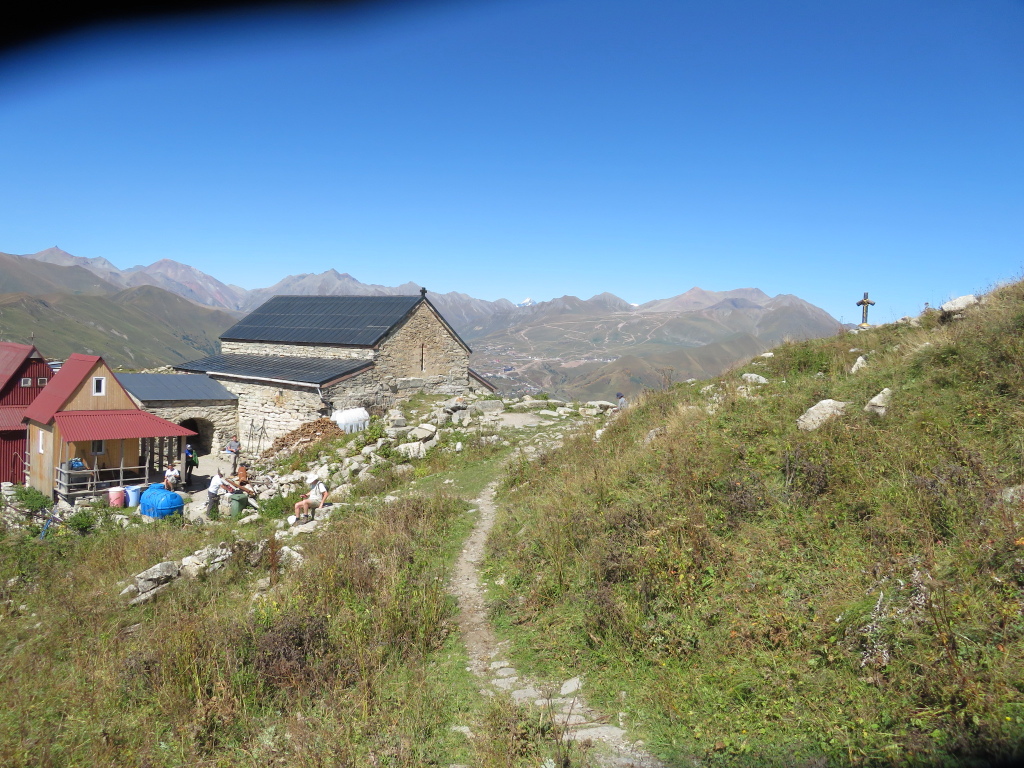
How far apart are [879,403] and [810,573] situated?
12.8ft

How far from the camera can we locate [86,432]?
17.1 m

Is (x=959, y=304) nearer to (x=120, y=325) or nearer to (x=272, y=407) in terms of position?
(x=272, y=407)

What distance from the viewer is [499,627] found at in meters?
6.27

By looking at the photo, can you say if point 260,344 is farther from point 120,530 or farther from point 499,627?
point 499,627

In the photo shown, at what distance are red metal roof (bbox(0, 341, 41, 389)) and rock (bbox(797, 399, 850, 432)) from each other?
2886cm

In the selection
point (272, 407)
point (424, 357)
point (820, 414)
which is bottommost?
point (272, 407)

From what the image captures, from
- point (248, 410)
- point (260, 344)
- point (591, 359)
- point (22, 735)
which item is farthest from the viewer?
point (591, 359)

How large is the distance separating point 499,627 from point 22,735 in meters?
4.25

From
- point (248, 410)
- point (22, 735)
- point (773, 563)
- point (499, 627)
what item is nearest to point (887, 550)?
point (773, 563)

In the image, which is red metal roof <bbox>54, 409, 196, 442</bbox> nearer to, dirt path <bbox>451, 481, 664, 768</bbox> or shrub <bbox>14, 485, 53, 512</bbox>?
shrub <bbox>14, 485, 53, 512</bbox>

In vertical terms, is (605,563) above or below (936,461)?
below

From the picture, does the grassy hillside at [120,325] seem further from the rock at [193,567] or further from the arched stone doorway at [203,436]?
the rock at [193,567]

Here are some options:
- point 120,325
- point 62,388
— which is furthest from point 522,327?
point 62,388

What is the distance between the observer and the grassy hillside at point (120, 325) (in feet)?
358
